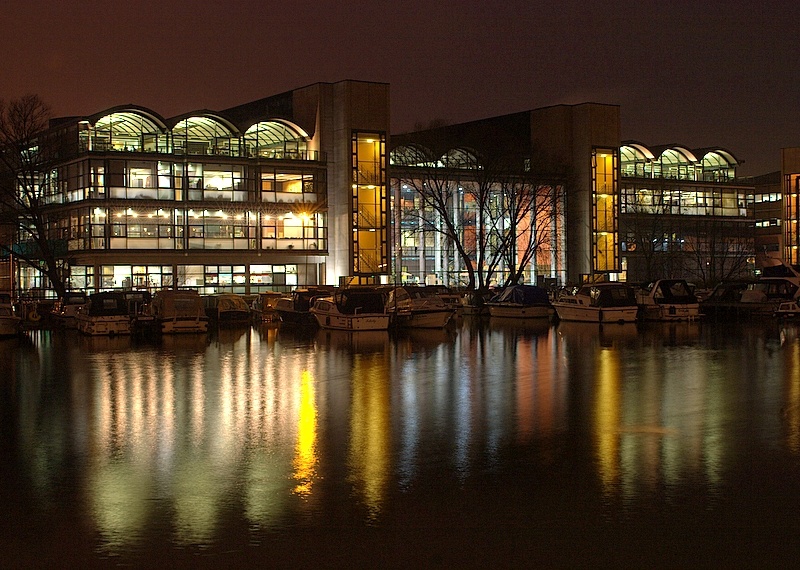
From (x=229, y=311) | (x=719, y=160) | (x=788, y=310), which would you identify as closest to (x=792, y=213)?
(x=719, y=160)

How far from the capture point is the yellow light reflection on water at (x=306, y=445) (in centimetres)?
1345

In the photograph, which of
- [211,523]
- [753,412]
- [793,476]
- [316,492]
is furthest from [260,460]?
[753,412]

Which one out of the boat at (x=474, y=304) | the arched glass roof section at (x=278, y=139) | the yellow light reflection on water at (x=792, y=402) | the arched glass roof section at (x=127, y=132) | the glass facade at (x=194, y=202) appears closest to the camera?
the yellow light reflection on water at (x=792, y=402)

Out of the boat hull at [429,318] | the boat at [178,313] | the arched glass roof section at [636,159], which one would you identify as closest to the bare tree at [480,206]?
the arched glass roof section at [636,159]

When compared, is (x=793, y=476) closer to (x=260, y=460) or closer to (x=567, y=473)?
(x=567, y=473)

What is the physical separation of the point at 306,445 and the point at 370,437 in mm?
1229

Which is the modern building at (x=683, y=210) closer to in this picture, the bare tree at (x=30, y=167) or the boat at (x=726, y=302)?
the boat at (x=726, y=302)

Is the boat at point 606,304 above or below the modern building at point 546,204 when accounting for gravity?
below

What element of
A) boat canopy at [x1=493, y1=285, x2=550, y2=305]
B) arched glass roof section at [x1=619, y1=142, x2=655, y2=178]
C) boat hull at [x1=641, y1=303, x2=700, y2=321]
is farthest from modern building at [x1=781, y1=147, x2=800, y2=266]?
boat hull at [x1=641, y1=303, x2=700, y2=321]

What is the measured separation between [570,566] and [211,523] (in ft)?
13.2

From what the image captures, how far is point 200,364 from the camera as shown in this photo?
30.0 meters

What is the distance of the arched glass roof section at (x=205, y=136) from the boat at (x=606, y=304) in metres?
31.4

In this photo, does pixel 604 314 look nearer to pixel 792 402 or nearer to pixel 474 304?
pixel 474 304

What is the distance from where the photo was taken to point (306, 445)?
635 inches
